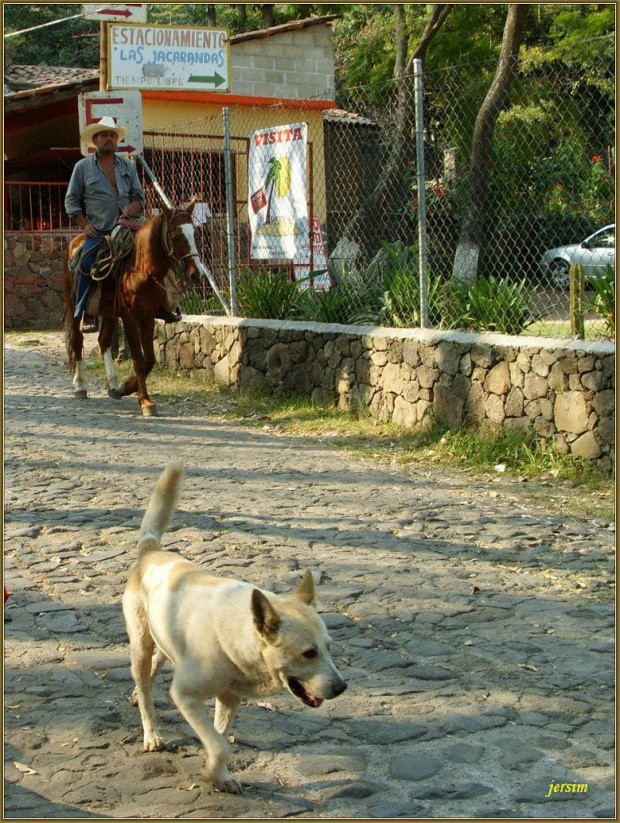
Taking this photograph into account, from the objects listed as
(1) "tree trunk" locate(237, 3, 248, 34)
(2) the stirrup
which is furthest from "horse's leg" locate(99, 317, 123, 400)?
(1) "tree trunk" locate(237, 3, 248, 34)

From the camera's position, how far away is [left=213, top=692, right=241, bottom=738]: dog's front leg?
3947mm

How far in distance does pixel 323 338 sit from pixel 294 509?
3935 millimetres

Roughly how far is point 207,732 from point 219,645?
1.02ft

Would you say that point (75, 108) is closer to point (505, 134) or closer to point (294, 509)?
point (505, 134)

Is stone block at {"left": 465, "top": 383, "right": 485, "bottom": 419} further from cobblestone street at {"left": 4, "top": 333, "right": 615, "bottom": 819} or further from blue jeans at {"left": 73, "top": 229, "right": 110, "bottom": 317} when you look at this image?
blue jeans at {"left": 73, "top": 229, "right": 110, "bottom": 317}

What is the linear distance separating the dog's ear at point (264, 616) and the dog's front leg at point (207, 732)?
425 mm

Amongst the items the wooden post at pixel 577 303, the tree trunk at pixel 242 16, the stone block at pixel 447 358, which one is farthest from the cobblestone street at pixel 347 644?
the tree trunk at pixel 242 16

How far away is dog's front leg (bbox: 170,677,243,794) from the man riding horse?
337 inches

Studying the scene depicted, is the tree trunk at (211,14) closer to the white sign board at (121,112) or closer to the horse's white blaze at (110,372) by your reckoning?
the white sign board at (121,112)

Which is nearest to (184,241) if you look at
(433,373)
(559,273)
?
(433,373)

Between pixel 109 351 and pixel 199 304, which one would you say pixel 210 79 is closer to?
pixel 199 304

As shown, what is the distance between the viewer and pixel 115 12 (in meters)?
15.3

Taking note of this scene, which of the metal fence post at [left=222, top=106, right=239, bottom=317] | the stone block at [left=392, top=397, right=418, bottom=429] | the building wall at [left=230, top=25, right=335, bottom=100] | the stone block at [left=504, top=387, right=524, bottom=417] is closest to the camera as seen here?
the stone block at [left=504, top=387, right=524, bottom=417]

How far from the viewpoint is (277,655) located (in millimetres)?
3518
